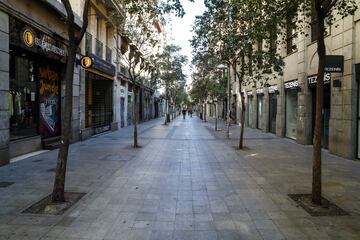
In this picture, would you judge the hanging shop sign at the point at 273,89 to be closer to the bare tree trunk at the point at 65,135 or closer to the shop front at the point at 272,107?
the shop front at the point at 272,107

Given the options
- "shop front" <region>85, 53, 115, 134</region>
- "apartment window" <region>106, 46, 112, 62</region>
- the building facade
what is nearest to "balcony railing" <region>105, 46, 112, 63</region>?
"apartment window" <region>106, 46, 112, 62</region>

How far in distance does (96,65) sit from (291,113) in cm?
1080

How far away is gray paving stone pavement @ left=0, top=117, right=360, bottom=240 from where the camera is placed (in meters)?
5.61

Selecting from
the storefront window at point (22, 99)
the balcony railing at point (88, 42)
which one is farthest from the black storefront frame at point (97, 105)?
the storefront window at point (22, 99)

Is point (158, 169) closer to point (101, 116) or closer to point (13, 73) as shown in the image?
point (13, 73)

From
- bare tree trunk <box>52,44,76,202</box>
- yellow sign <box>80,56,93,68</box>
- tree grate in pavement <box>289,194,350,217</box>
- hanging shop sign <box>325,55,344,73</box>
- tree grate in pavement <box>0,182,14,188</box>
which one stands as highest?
yellow sign <box>80,56,93,68</box>

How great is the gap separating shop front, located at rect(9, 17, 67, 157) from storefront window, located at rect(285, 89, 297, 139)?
461 inches

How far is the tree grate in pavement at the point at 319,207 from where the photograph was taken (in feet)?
21.4

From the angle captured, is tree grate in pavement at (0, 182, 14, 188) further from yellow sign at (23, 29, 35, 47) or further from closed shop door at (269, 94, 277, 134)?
closed shop door at (269, 94, 277, 134)

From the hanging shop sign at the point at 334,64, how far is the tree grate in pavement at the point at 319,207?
6.91 meters

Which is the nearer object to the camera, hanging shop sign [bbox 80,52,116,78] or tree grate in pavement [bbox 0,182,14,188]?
tree grate in pavement [bbox 0,182,14,188]

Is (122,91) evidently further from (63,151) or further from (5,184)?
(63,151)

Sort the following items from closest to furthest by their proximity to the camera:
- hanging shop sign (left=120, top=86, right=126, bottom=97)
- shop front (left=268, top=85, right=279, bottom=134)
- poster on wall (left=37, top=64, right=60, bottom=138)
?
poster on wall (left=37, top=64, right=60, bottom=138) < shop front (left=268, top=85, right=279, bottom=134) < hanging shop sign (left=120, top=86, right=126, bottom=97)

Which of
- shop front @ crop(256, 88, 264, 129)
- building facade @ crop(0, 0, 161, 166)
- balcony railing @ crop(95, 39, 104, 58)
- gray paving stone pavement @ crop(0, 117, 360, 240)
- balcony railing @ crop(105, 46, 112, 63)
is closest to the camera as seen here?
gray paving stone pavement @ crop(0, 117, 360, 240)
